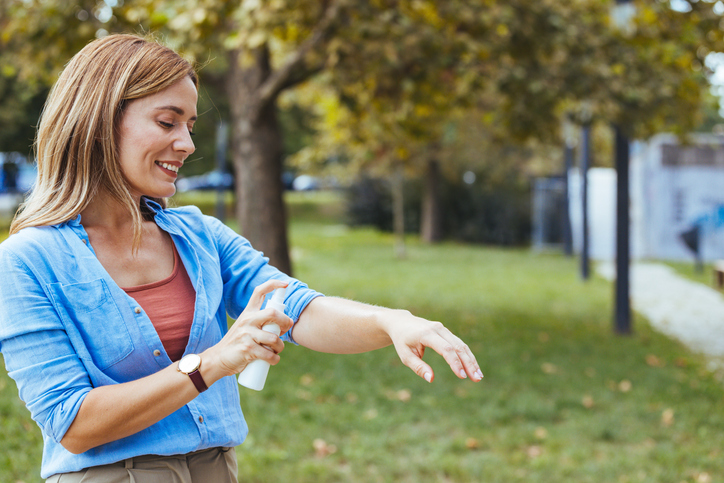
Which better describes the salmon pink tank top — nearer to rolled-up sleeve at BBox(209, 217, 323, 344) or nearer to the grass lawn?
rolled-up sleeve at BBox(209, 217, 323, 344)

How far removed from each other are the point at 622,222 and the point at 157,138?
728cm

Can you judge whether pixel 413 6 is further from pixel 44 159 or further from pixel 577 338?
pixel 44 159

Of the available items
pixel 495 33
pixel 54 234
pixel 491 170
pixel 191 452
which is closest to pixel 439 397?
pixel 495 33

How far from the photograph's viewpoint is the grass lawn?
421 centimetres

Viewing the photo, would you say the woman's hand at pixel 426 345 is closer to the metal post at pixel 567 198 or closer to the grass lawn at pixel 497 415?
the grass lawn at pixel 497 415

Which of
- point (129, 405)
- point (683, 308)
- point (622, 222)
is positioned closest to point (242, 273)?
point (129, 405)

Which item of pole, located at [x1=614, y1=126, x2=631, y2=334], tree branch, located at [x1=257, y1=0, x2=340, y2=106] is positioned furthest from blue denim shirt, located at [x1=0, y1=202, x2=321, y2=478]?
pole, located at [x1=614, y1=126, x2=631, y2=334]

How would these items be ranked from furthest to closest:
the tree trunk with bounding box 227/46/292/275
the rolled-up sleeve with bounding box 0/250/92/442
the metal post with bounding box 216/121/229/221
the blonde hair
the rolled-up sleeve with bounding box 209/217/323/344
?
1. the metal post with bounding box 216/121/229/221
2. the tree trunk with bounding box 227/46/292/275
3. the rolled-up sleeve with bounding box 209/217/323/344
4. the blonde hair
5. the rolled-up sleeve with bounding box 0/250/92/442

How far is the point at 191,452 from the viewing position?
1.65 meters

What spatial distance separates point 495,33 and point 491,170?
16447 millimetres

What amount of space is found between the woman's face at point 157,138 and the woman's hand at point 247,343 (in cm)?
41

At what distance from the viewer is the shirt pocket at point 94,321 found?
56.4 inches

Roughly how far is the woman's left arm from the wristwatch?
0.40m

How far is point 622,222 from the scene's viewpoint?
7906 mm
